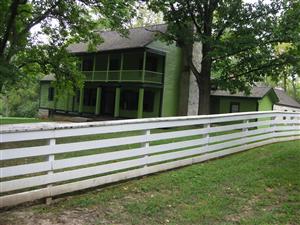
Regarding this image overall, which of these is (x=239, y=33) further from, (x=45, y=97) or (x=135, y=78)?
(x=45, y=97)

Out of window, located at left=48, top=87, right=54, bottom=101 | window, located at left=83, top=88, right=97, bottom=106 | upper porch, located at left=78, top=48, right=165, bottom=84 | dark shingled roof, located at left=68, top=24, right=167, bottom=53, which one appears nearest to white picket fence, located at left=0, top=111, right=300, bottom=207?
upper porch, located at left=78, top=48, right=165, bottom=84

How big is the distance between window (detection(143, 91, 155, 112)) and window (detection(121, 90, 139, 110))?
72 cm

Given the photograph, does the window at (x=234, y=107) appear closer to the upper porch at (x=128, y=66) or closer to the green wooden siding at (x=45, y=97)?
the upper porch at (x=128, y=66)

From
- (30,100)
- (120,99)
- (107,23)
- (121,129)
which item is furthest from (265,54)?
(30,100)

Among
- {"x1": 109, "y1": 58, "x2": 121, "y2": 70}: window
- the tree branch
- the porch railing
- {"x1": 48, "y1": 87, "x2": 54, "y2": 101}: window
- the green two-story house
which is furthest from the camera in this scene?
{"x1": 48, "y1": 87, "x2": 54, "y2": 101}: window

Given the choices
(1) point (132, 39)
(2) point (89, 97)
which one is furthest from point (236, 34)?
(2) point (89, 97)

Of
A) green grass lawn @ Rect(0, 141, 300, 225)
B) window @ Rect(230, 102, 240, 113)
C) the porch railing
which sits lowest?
green grass lawn @ Rect(0, 141, 300, 225)

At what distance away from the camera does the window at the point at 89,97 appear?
31.6 meters

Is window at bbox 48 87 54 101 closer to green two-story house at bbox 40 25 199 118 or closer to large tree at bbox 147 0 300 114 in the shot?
green two-story house at bbox 40 25 199 118

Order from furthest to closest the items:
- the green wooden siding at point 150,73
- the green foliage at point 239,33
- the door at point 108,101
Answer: the door at point 108,101, the green wooden siding at point 150,73, the green foliage at point 239,33

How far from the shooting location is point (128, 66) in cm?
2891

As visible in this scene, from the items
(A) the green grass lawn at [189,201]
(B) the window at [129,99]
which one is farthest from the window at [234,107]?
(A) the green grass lawn at [189,201]

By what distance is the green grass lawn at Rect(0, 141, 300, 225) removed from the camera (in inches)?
193

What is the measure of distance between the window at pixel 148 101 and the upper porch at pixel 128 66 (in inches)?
61.8
